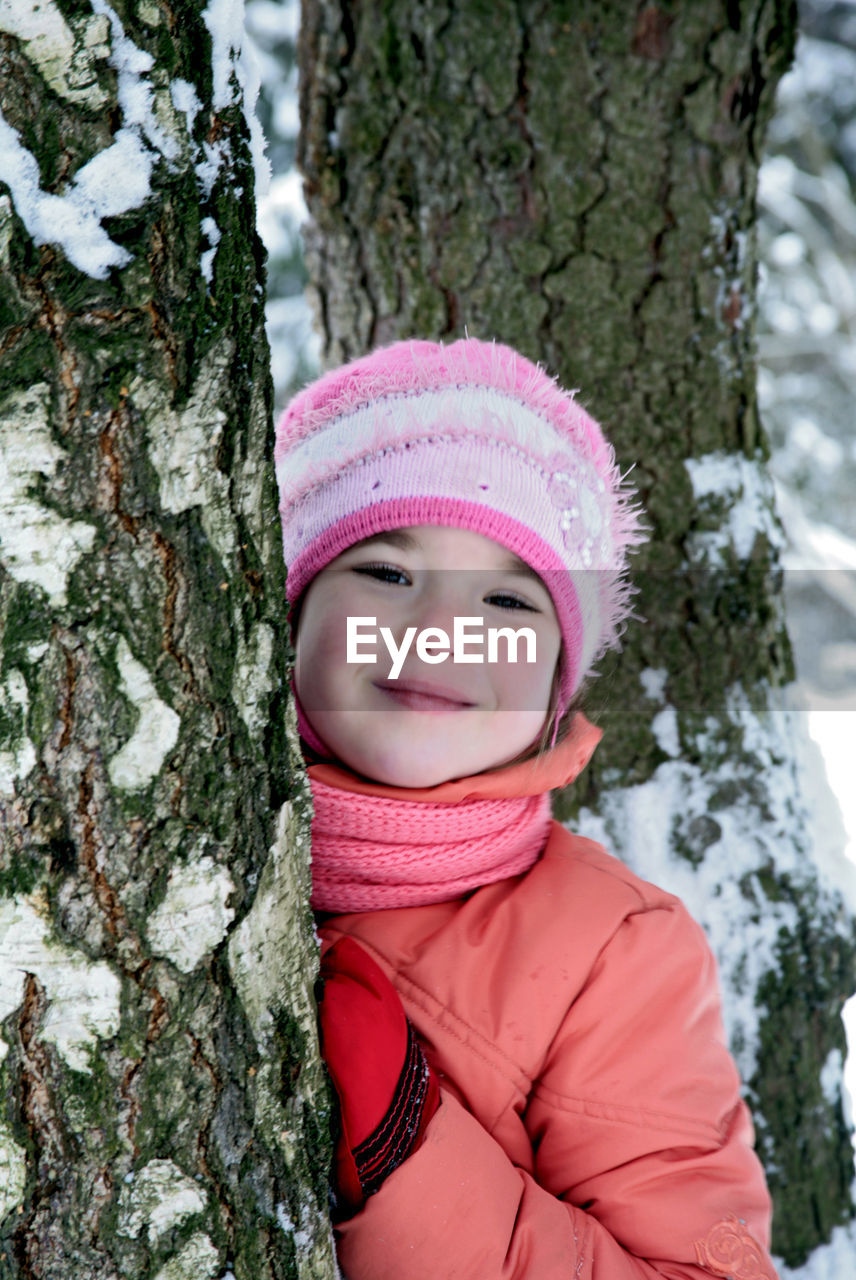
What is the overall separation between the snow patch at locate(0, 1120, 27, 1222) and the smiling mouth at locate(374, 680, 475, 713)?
925 mm

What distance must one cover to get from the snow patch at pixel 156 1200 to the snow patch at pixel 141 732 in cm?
39

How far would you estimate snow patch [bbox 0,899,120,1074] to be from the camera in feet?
2.94

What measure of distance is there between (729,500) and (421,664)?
1197 mm

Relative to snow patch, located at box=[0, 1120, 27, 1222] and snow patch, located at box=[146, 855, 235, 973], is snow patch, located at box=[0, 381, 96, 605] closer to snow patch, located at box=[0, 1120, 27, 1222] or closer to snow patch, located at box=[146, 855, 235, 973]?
snow patch, located at box=[146, 855, 235, 973]

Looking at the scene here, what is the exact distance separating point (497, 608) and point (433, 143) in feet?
4.47

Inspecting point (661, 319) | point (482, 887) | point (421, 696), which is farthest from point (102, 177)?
point (661, 319)

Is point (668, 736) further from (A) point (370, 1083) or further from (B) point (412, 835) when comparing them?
(A) point (370, 1083)

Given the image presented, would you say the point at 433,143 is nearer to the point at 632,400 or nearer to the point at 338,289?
the point at 338,289

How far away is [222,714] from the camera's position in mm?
986

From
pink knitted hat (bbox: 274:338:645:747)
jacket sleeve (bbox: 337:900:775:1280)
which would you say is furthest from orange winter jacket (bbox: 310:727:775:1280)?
pink knitted hat (bbox: 274:338:645:747)

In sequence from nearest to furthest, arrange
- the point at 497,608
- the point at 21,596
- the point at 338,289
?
the point at 21,596 → the point at 497,608 → the point at 338,289

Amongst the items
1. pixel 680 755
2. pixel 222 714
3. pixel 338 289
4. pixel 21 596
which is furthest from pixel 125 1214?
pixel 338 289

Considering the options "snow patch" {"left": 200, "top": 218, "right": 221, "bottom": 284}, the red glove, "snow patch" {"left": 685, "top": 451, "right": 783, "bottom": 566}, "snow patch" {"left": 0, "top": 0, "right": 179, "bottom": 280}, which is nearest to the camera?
"snow patch" {"left": 0, "top": 0, "right": 179, "bottom": 280}

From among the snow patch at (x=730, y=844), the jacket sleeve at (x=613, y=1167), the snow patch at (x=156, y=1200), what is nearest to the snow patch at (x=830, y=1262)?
the snow patch at (x=730, y=844)
